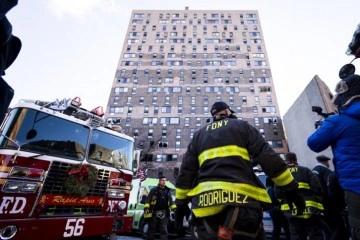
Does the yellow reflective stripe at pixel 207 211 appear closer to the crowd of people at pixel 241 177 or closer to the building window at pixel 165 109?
the crowd of people at pixel 241 177

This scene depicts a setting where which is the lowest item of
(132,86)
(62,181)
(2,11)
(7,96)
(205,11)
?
(62,181)

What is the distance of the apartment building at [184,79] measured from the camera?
45.2 metres

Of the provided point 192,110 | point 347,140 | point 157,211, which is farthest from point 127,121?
point 347,140

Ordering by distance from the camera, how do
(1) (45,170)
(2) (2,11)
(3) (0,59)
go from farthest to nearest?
(1) (45,170) → (3) (0,59) → (2) (2,11)

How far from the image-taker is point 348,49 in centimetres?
332

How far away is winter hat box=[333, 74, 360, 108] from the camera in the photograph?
252 cm

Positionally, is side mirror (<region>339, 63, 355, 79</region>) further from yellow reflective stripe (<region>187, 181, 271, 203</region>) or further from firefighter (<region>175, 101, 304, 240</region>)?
yellow reflective stripe (<region>187, 181, 271, 203</region>)

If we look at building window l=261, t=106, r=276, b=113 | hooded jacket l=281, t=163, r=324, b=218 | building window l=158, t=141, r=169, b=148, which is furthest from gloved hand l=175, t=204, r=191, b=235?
building window l=261, t=106, r=276, b=113

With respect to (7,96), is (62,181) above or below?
below

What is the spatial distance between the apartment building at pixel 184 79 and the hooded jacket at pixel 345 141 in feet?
126

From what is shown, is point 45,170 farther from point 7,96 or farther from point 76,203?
point 7,96

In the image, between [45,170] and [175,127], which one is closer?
[45,170]

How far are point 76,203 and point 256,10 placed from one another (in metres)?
71.1

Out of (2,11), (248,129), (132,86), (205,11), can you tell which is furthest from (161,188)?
(205,11)
